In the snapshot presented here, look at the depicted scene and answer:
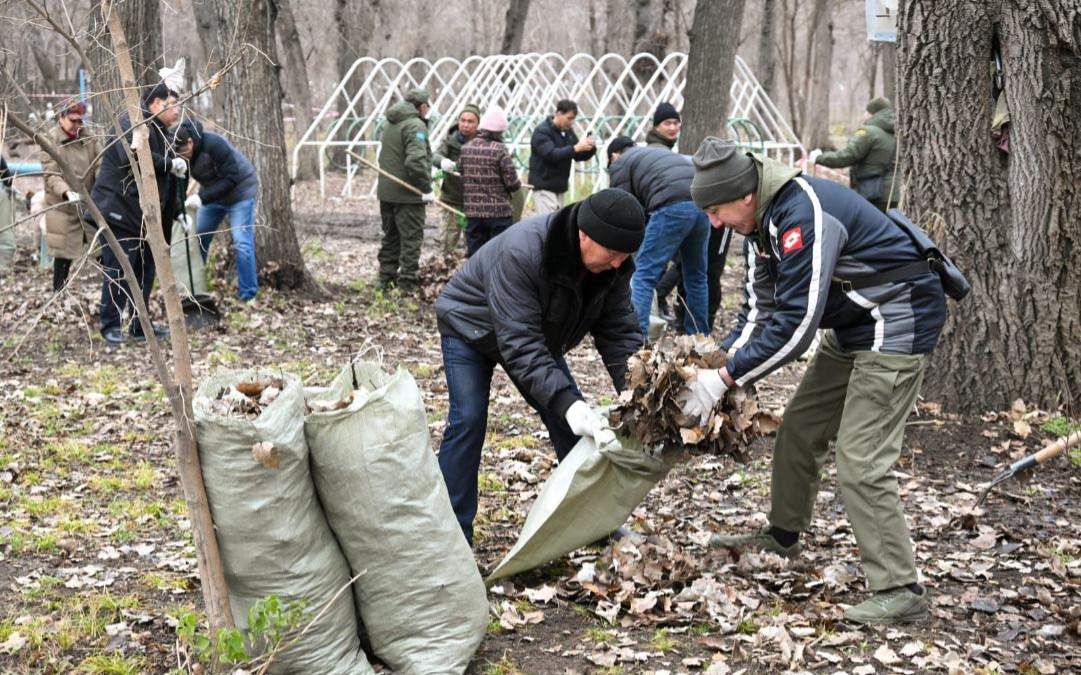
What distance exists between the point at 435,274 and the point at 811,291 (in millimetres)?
7055

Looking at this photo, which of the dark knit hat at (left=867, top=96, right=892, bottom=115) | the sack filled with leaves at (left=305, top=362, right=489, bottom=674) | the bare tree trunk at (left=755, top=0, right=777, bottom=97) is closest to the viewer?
the sack filled with leaves at (left=305, top=362, right=489, bottom=674)

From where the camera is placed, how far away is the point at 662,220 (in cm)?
794

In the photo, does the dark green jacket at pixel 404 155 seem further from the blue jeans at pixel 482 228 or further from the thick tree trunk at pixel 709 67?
the thick tree trunk at pixel 709 67

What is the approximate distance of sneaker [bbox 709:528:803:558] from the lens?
15.1 ft

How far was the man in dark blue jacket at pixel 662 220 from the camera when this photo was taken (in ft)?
25.7

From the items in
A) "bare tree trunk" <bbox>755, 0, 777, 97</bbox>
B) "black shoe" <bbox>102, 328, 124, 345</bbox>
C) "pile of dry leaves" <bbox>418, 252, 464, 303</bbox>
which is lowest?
"black shoe" <bbox>102, 328, 124, 345</bbox>

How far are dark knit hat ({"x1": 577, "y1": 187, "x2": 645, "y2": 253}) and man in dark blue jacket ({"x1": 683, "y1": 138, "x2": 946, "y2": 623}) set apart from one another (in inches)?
9.8

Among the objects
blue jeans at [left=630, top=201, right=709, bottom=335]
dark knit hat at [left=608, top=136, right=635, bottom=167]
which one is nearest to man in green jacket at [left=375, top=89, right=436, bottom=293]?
dark knit hat at [left=608, top=136, right=635, bottom=167]

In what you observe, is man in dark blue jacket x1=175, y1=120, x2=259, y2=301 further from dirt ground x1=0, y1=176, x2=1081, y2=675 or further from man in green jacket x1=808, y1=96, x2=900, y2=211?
man in green jacket x1=808, y1=96, x2=900, y2=211

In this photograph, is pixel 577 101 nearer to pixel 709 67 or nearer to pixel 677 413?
pixel 709 67

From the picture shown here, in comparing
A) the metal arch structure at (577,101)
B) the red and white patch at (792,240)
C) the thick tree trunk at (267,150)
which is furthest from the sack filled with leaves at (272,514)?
the metal arch structure at (577,101)

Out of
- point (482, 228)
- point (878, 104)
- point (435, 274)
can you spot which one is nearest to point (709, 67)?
point (878, 104)

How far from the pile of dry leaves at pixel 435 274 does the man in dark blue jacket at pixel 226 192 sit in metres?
1.61

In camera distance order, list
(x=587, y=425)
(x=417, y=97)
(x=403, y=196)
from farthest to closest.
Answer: (x=417, y=97), (x=403, y=196), (x=587, y=425)
